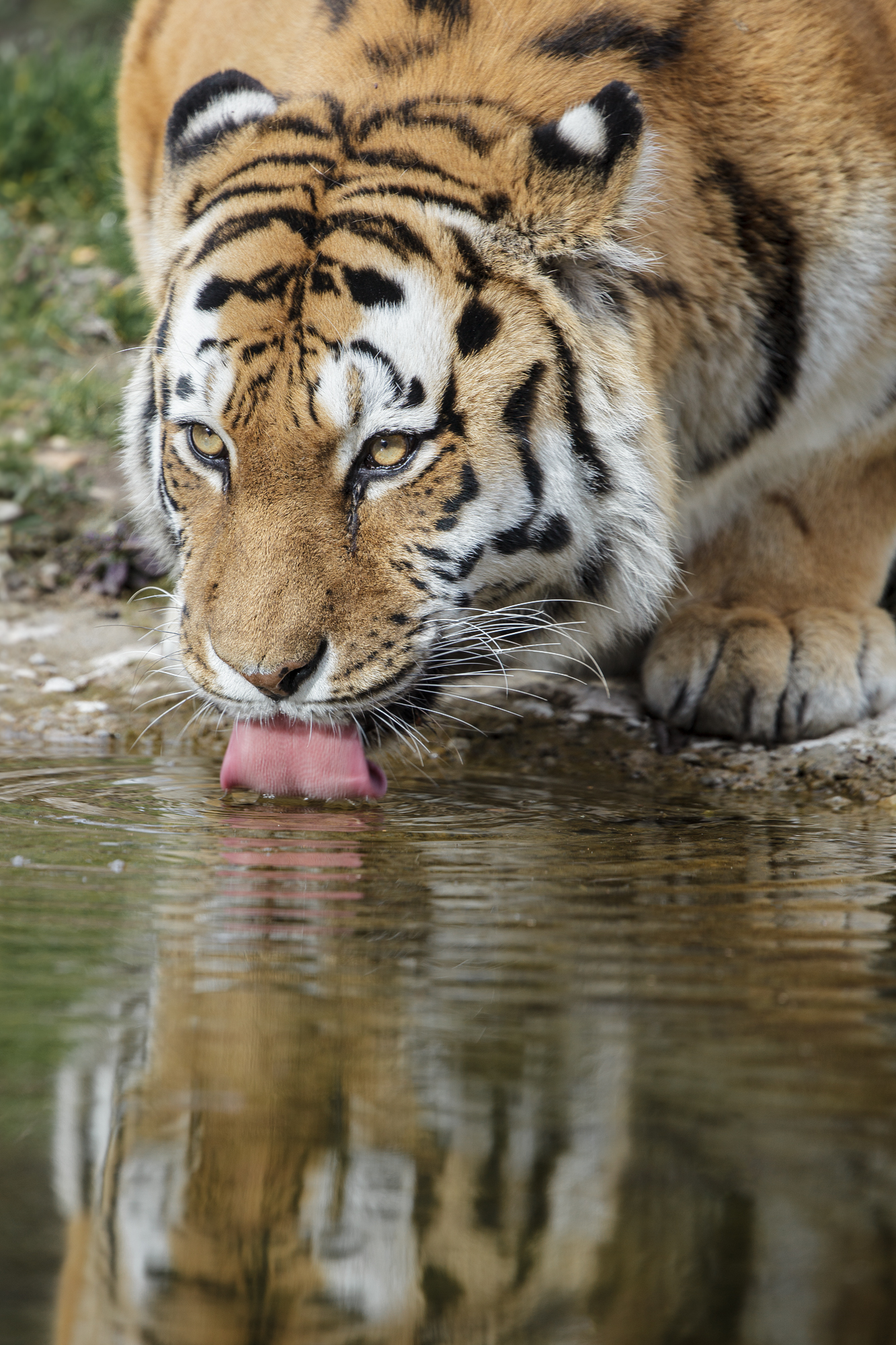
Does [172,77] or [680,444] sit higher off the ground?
[172,77]

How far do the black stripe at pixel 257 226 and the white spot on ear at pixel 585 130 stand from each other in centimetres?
44

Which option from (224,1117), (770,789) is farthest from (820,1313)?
(770,789)

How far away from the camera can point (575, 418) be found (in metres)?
2.50

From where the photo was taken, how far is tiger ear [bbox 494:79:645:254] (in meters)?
2.30

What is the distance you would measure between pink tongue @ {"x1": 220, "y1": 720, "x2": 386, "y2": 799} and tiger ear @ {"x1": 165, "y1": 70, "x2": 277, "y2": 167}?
1.08 metres

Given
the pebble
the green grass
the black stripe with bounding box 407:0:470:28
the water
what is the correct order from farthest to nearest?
the green grass, the pebble, the black stripe with bounding box 407:0:470:28, the water

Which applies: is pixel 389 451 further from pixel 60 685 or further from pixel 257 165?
pixel 60 685

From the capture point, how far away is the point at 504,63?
2.58 m

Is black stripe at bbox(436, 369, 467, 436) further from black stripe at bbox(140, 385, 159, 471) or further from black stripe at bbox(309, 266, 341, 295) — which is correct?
black stripe at bbox(140, 385, 159, 471)

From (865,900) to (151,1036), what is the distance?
36.8 inches

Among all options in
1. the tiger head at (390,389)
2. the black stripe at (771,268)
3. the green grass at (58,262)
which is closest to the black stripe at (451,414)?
the tiger head at (390,389)

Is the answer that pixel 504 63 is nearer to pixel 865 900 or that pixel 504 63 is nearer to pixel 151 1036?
pixel 865 900

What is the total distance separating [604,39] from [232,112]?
68cm

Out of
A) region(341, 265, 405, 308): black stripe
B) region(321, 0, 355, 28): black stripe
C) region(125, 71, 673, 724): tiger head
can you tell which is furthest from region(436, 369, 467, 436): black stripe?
region(321, 0, 355, 28): black stripe
